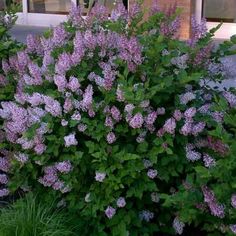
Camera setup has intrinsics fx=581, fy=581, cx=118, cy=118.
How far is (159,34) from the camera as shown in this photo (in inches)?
148

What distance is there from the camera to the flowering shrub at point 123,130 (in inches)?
127

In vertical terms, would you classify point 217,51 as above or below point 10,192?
above

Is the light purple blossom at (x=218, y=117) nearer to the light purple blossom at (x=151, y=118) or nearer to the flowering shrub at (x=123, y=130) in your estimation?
the flowering shrub at (x=123, y=130)

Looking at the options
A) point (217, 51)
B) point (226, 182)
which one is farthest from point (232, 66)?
point (226, 182)

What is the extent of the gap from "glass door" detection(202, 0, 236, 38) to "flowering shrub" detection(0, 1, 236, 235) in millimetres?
6978

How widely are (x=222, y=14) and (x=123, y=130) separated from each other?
793cm

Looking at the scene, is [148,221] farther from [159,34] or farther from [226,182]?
[159,34]

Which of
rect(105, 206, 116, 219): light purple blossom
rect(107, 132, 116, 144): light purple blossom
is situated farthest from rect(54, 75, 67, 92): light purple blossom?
rect(105, 206, 116, 219): light purple blossom

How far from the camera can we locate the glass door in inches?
415

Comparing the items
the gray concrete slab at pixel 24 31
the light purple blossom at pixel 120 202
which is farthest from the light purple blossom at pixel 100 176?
the gray concrete slab at pixel 24 31

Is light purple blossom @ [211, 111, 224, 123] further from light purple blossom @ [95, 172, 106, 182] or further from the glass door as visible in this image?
the glass door

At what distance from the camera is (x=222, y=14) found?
10727 mm

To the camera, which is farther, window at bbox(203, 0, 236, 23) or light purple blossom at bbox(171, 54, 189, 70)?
window at bbox(203, 0, 236, 23)

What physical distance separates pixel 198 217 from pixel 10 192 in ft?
4.30
